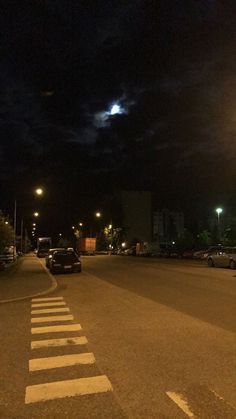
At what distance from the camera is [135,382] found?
6379 mm

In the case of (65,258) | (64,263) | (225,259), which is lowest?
(64,263)

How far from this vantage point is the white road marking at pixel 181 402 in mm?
5273

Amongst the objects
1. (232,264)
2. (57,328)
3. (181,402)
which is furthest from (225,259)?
(181,402)

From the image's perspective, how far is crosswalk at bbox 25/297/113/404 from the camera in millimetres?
6043

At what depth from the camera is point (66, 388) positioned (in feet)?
20.3

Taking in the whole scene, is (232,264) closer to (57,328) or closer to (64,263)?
(64,263)

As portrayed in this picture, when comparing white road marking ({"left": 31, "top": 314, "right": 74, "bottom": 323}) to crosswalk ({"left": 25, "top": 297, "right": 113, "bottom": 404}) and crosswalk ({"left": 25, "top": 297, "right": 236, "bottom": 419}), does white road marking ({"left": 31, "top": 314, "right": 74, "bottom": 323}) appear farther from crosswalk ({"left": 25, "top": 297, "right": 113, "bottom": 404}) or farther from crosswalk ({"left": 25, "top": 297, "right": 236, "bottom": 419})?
crosswalk ({"left": 25, "top": 297, "right": 236, "bottom": 419})

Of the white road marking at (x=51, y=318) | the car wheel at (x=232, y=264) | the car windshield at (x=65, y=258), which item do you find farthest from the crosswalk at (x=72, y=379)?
the car wheel at (x=232, y=264)

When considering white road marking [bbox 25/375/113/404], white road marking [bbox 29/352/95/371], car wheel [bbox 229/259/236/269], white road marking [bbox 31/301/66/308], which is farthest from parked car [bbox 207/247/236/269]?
white road marking [bbox 25/375/113/404]

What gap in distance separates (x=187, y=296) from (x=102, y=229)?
104231 mm

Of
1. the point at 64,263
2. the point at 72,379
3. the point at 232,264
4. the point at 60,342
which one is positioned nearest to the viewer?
the point at 72,379

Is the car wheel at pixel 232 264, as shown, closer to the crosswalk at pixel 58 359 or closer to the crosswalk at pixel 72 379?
the crosswalk at pixel 58 359

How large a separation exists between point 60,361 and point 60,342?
155 centimetres

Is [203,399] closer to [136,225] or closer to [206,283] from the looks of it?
[206,283]
